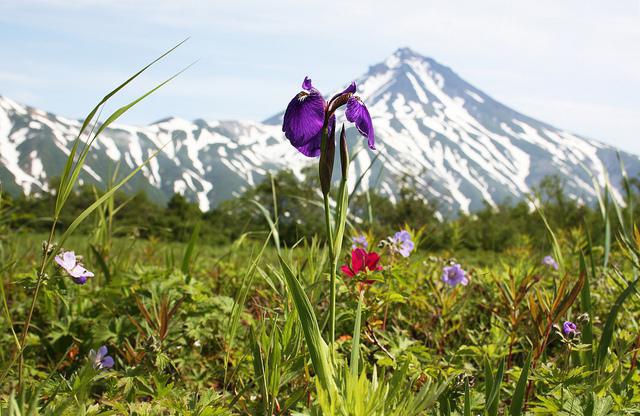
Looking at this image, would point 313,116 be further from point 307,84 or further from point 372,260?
point 372,260

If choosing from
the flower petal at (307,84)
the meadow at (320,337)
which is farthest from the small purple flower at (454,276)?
the flower petal at (307,84)

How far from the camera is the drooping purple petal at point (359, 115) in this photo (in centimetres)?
179

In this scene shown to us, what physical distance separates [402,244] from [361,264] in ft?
2.28

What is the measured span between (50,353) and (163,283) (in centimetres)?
69

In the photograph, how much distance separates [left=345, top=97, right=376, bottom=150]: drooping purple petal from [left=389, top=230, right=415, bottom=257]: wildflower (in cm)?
128

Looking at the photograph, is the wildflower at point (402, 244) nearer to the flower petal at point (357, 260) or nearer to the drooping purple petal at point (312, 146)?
the flower petal at point (357, 260)

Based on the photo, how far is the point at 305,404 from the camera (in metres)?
2.12

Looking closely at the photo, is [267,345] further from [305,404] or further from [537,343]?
[537,343]

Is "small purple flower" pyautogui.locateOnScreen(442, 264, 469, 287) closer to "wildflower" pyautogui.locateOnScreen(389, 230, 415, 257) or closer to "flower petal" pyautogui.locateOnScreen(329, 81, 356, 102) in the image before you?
"wildflower" pyautogui.locateOnScreen(389, 230, 415, 257)

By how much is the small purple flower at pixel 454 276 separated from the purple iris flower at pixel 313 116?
146 centimetres

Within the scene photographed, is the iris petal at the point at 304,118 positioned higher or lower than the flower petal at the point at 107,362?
higher

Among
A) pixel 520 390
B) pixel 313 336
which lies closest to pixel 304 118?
pixel 313 336

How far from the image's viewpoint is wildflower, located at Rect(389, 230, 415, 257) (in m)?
3.05

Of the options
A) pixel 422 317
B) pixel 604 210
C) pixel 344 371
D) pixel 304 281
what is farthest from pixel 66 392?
pixel 604 210
